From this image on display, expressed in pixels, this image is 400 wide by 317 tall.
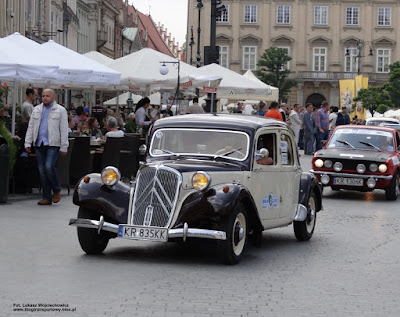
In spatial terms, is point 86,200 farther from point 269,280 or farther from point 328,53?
point 328,53

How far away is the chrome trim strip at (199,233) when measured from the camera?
1053 cm

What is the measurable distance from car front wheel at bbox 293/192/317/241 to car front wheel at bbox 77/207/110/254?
2.80 metres

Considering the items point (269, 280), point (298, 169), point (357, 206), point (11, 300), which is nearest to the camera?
point (11, 300)

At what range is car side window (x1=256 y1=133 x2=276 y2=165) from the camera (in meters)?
12.2

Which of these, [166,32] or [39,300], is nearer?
[39,300]

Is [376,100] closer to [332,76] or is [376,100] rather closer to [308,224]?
[332,76]

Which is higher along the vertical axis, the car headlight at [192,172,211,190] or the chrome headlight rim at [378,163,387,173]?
the car headlight at [192,172,211,190]

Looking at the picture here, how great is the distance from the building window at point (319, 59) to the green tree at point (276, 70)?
731cm

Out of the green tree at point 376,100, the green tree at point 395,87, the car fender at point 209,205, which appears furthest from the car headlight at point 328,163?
the green tree at point 395,87

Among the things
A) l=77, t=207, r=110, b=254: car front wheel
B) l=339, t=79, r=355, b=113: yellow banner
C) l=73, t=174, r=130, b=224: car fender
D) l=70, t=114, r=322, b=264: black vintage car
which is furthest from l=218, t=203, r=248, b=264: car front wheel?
l=339, t=79, r=355, b=113: yellow banner

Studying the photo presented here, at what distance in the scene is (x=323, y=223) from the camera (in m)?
15.8

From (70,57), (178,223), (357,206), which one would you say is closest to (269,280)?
(178,223)

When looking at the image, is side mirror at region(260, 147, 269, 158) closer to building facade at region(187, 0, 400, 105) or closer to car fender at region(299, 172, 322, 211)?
car fender at region(299, 172, 322, 211)

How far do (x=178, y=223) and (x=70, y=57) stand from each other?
38.3 ft
